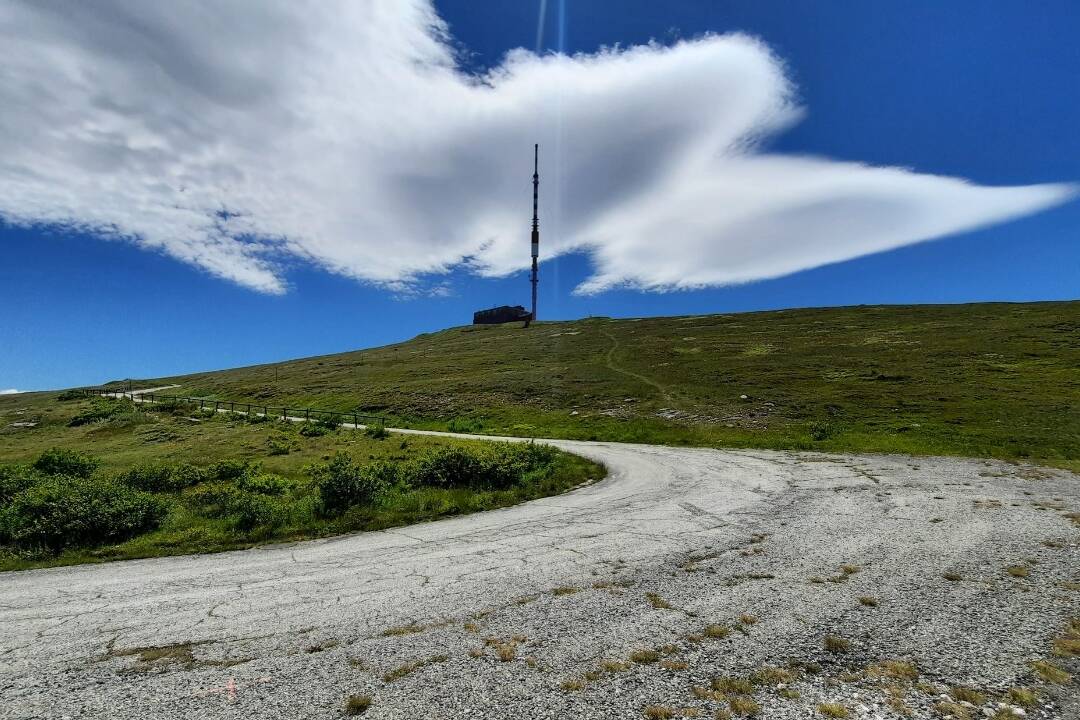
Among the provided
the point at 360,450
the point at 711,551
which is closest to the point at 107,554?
the point at 711,551

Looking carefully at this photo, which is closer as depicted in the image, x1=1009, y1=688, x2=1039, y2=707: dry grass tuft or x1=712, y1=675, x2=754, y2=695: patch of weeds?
x1=1009, y1=688, x2=1039, y2=707: dry grass tuft

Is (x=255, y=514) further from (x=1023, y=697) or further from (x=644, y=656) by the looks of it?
(x=1023, y=697)

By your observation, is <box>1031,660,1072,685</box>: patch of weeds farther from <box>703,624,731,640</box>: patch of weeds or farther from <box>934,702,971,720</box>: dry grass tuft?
<box>703,624,731,640</box>: patch of weeds

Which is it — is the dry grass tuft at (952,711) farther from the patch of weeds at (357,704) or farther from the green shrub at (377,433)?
the green shrub at (377,433)

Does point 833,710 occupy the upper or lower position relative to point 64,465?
upper

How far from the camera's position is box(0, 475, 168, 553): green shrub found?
12312 mm

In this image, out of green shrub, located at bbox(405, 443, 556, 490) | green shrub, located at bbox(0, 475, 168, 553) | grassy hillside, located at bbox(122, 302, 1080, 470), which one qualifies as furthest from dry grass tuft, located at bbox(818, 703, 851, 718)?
grassy hillside, located at bbox(122, 302, 1080, 470)

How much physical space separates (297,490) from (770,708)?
19.2 m

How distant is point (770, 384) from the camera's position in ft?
169

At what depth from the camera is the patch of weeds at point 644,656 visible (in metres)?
6.31

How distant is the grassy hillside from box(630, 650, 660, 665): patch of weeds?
2703 cm

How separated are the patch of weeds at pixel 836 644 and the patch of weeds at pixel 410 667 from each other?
5323mm

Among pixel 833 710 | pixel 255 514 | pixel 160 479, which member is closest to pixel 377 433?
pixel 160 479

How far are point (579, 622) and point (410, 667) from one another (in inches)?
103
